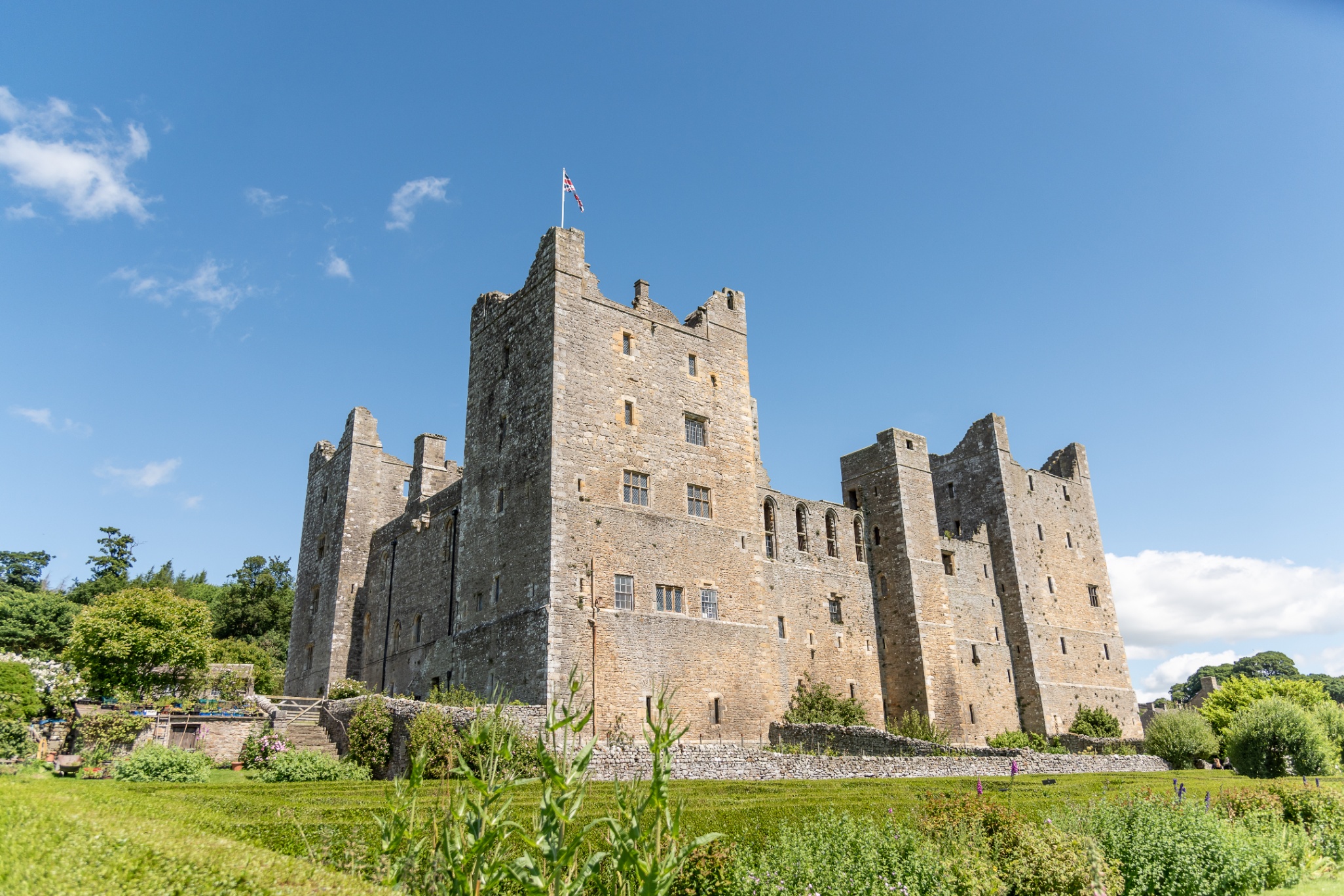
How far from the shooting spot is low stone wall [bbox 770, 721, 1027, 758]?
93.6 ft

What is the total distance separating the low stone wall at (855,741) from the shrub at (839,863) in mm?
17246

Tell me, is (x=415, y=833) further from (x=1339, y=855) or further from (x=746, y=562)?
(x=746, y=562)

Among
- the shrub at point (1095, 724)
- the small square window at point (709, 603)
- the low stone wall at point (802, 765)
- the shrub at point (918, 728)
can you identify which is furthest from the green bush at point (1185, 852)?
the shrub at point (1095, 724)

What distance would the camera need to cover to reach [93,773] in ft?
63.5

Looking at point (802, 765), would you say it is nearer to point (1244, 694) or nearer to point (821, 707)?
point (821, 707)

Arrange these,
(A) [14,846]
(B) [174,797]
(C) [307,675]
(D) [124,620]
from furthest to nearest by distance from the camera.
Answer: (C) [307,675]
(D) [124,620]
(B) [174,797]
(A) [14,846]

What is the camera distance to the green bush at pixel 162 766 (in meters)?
18.6

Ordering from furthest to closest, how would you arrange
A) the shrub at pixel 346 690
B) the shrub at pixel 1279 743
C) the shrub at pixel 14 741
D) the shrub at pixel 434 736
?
the shrub at pixel 346 690 < the shrub at pixel 1279 743 < the shrub at pixel 14 741 < the shrub at pixel 434 736

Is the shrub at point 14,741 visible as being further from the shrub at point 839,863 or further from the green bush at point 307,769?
the shrub at point 839,863

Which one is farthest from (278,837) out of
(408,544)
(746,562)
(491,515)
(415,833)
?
(408,544)

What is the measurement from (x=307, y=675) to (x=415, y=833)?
36140 millimetres

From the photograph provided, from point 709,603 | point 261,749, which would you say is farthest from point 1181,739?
point 261,749

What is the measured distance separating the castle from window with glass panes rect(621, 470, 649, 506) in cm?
7

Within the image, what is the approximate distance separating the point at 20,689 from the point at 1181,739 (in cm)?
4372
